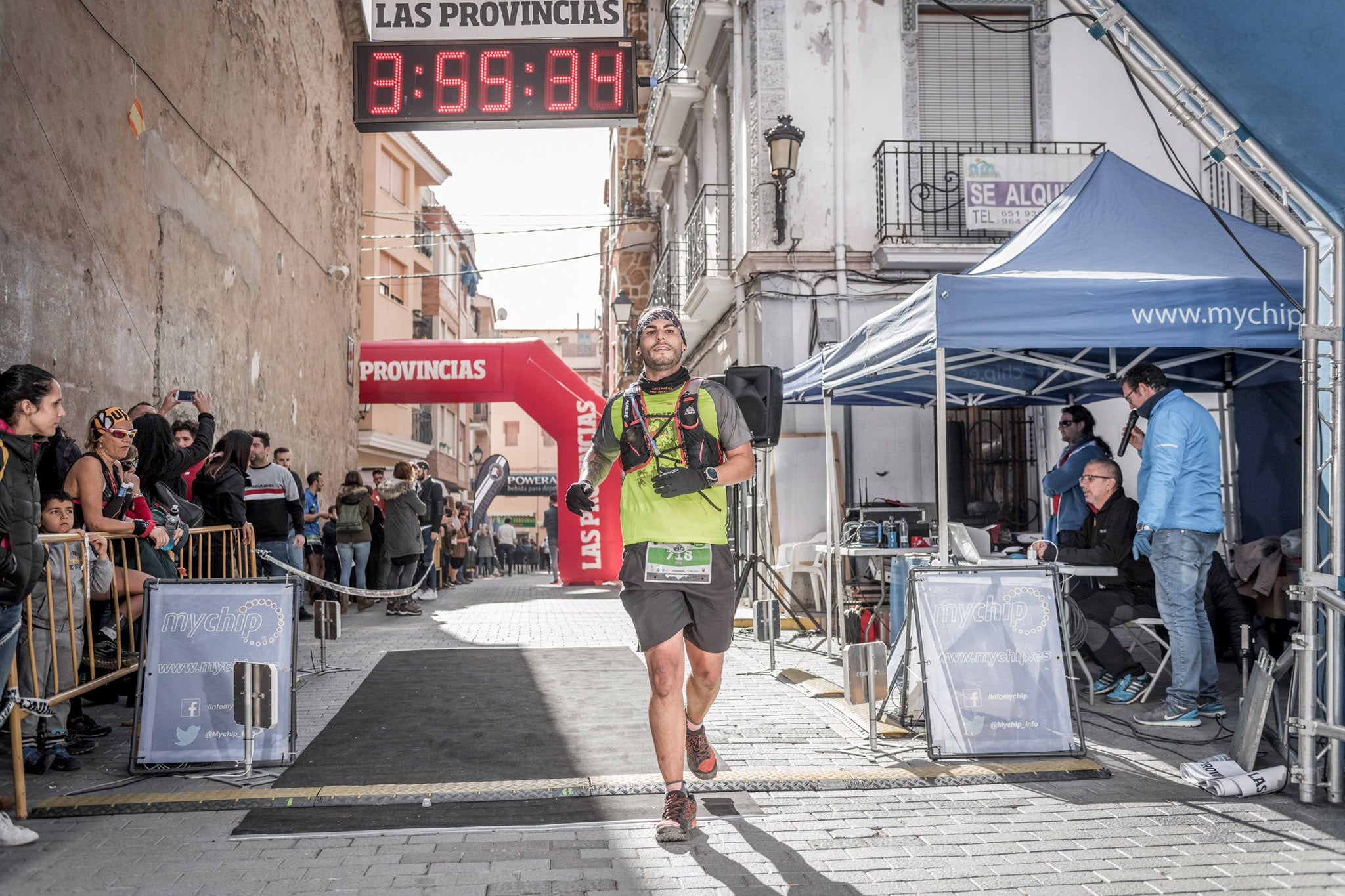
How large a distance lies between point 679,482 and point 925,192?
1030 cm

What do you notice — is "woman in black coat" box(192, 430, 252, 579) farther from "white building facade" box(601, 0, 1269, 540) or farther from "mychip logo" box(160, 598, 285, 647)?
"white building facade" box(601, 0, 1269, 540)

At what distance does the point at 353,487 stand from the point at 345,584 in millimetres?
1257

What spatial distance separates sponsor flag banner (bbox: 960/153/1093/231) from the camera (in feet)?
42.7

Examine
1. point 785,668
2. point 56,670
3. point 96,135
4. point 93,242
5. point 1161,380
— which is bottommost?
point 785,668

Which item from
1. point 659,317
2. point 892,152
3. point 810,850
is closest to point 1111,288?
point 659,317

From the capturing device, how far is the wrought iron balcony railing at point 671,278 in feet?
62.1

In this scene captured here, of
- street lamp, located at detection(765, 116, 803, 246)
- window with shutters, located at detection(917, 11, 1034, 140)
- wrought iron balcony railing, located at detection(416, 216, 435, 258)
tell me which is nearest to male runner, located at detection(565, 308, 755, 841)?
street lamp, located at detection(765, 116, 803, 246)

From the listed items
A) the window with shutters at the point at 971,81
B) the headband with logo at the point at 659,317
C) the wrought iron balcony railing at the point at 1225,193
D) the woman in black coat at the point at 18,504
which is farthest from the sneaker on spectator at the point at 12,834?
the wrought iron balcony railing at the point at 1225,193

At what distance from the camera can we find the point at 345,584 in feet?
45.2

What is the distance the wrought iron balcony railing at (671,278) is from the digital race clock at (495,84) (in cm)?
799

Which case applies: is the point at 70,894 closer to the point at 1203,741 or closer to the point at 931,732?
the point at 931,732

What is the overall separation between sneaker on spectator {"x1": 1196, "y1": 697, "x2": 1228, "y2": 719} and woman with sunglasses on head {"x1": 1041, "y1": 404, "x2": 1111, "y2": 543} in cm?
202

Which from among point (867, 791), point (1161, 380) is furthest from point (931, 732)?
point (1161, 380)

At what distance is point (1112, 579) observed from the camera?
290 inches
